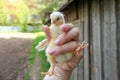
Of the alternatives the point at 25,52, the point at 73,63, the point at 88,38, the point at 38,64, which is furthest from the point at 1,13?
the point at 73,63

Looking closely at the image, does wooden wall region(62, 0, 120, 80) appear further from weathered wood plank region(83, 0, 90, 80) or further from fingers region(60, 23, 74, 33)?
fingers region(60, 23, 74, 33)

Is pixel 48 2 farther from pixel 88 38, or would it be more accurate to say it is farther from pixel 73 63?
pixel 73 63

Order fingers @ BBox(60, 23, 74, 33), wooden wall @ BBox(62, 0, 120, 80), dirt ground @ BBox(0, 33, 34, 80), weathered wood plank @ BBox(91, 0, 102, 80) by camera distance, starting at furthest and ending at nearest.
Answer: dirt ground @ BBox(0, 33, 34, 80)
weathered wood plank @ BBox(91, 0, 102, 80)
wooden wall @ BBox(62, 0, 120, 80)
fingers @ BBox(60, 23, 74, 33)

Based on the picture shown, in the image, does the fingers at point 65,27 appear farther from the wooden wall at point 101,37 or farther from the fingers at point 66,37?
Result: the wooden wall at point 101,37

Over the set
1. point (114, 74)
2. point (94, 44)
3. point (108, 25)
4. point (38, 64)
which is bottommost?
point (38, 64)

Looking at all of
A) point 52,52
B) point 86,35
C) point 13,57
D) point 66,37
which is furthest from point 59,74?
point 13,57

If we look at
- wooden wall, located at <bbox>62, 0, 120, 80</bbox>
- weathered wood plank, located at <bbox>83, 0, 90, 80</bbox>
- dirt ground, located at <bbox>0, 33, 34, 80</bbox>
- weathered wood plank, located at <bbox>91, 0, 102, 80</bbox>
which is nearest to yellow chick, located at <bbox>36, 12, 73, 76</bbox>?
wooden wall, located at <bbox>62, 0, 120, 80</bbox>

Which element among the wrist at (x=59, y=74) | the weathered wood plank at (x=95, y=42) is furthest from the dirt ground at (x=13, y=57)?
the wrist at (x=59, y=74)

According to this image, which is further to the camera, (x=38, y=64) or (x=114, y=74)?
(x=38, y=64)
